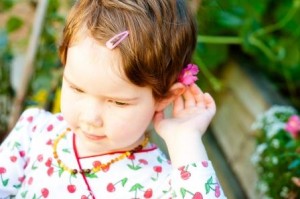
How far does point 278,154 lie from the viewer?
2.65 metres

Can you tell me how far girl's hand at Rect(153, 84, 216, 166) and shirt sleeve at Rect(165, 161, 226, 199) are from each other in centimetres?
3

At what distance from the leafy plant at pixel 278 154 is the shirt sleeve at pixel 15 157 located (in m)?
0.96

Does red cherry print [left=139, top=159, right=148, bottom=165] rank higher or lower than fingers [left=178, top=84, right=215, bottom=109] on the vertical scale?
lower

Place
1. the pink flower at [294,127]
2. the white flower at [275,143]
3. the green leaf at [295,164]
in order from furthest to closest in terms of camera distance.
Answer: the white flower at [275,143] < the pink flower at [294,127] < the green leaf at [295,164]

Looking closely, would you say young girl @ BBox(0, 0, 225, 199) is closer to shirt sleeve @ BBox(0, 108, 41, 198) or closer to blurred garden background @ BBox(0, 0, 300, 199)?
shirt sleeve @ BBox(0, 108, 41, 198)

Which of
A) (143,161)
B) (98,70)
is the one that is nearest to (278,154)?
(143,161)

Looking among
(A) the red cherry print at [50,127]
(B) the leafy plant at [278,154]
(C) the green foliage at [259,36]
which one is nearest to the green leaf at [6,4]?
(C) the green foliage at [259,36]

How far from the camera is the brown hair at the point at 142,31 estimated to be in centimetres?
154

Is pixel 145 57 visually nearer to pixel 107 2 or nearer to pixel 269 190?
pixel 107 2

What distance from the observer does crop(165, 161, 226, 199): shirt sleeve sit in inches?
65.2

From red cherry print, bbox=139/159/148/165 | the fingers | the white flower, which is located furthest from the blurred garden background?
red cherry print, bbox=139/159/148/165

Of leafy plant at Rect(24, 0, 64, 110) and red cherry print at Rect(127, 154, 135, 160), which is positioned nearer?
red cherry print at Rect(127, 154, 135, 160)

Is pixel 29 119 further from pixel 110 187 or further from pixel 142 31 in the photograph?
pixel 142 31

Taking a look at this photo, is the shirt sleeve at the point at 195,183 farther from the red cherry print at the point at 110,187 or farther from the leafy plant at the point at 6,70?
the leafy plant at the point at 6,70
